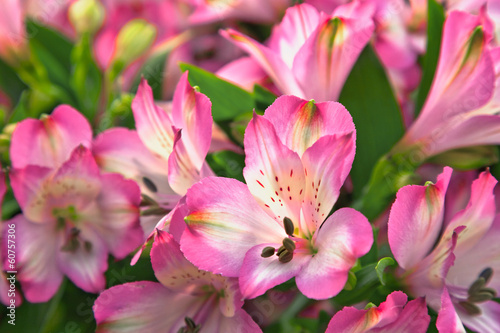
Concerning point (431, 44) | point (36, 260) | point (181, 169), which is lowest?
point (36, 260)

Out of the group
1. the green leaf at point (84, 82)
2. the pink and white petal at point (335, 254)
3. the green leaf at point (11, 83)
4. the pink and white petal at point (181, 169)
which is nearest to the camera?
the pink and white petal at point (335, 254)

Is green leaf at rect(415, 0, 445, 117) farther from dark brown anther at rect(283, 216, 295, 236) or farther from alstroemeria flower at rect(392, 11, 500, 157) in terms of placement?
dark brown anther at rect(283, 216, 295, 236)

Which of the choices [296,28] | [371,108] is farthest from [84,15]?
[371,108]

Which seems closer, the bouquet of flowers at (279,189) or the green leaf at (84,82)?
the bouquet of flowers at (279,189)

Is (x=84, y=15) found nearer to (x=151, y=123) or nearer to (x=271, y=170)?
(x=151, y=123)

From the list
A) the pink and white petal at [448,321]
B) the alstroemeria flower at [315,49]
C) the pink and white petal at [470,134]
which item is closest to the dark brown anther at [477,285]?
the pink and white petal at [448,321]

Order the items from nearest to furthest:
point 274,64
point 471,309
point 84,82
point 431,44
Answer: point 471,309 < point 274,64 < point 431,44 < point 84,82

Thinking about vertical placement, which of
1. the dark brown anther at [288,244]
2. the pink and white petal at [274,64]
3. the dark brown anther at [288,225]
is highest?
the pink and white petal at [274,64]

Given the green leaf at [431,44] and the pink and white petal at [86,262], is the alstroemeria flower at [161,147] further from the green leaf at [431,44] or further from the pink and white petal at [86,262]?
the green leaf at [431,44]
